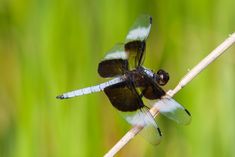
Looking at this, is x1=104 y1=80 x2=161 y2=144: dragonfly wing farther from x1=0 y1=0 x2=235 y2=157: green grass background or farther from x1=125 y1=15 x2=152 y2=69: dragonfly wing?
x1=0 y1=0 x2=235 y2=157: green grass background

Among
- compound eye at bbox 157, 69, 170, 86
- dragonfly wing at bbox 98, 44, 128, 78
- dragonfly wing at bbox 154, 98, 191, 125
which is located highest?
dragonfly wing at bbox 98, 44, 128, 78

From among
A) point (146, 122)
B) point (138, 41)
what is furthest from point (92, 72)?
point (146, 122)

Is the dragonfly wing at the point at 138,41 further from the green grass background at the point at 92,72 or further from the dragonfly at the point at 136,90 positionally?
the green grass background at the point at 92,72

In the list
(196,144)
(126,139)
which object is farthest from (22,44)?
(126,139)

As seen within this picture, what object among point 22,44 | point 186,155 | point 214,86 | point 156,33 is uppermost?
point 22,44

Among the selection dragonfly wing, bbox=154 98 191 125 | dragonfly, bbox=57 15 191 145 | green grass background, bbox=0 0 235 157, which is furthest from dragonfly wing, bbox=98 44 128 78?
green grass background, bbox=0 0 235 157

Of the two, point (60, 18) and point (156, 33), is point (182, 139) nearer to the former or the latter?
point (156, 33)
